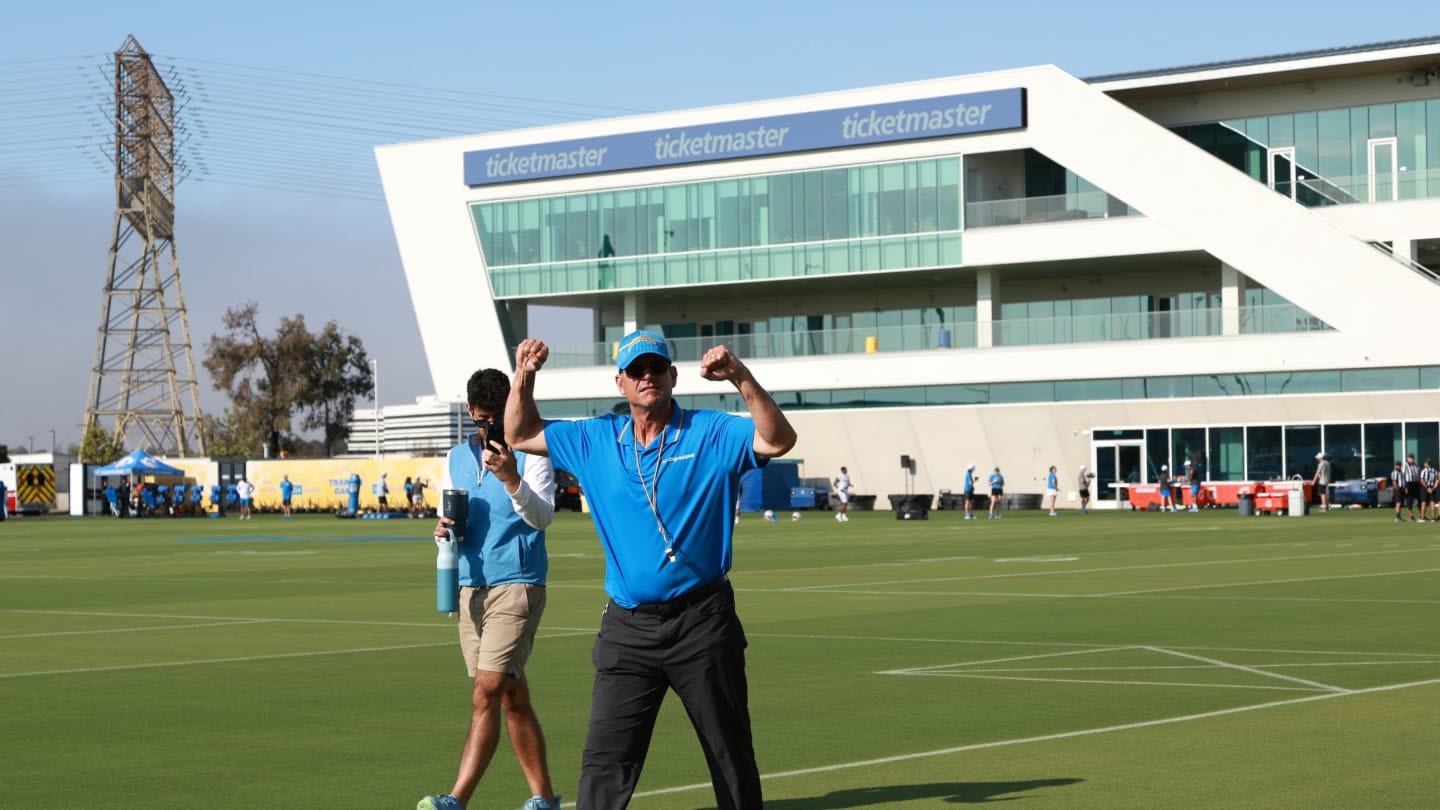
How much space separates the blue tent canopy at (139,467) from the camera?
273 feet

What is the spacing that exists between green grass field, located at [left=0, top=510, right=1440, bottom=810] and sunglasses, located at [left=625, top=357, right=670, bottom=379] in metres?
3.11

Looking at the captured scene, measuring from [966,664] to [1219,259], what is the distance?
6121cm

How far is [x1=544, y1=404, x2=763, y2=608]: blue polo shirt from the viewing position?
723 centimetres

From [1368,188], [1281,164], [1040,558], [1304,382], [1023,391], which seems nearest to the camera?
[1040,558]

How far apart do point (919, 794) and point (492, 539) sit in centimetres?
242

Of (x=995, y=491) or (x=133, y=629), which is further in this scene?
(x=995, y=491)

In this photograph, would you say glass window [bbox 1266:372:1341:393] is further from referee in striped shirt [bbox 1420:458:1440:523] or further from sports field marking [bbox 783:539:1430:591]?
sports field marking [bbox 783:539:1430:591]

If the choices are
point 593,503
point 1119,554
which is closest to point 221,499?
point 1119,554

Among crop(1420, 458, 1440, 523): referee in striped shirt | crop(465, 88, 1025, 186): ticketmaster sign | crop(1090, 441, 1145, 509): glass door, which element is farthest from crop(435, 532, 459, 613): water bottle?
crop(465, 88, 1025, 186): ticketmaster sign

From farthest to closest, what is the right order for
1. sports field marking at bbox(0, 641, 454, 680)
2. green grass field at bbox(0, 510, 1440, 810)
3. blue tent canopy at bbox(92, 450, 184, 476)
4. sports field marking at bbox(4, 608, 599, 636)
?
blue tent canopy at bbox(92, 450, 184, 476) → sports field marking at bbox(4, 608, 599, 636) → sports field marking at bbox(0, 641, 454, 680) → green grass field at bbox(0, 510, 1440, 810)

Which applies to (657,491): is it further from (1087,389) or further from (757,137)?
(757,137)

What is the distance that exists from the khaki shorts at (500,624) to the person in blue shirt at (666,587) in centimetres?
191

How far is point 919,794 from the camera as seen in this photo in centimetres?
980

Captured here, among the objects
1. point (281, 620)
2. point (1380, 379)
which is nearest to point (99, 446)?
point (1380, 379)
